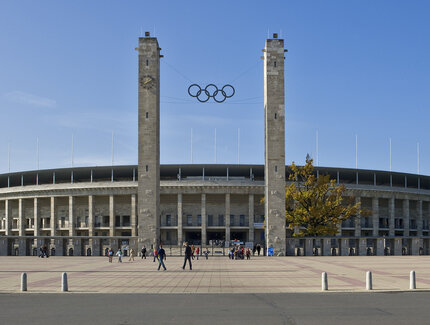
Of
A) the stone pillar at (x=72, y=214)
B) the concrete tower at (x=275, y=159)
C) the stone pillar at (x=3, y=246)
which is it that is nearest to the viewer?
the concrete tower at (x=275, y=159)

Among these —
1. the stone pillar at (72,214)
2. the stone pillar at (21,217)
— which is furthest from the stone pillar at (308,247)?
the stone pillar at (21,217)

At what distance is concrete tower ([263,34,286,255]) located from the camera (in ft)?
203

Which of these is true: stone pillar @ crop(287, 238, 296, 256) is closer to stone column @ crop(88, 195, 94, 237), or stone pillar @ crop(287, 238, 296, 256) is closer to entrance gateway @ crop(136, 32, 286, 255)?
entrance gateway @ crop(136, 32, 286, 255)

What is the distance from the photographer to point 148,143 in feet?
204

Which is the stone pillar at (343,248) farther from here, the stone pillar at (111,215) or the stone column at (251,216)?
the stone pillar at (111,215)

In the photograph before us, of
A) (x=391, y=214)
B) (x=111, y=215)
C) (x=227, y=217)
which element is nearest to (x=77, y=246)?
(x=111, y=215)

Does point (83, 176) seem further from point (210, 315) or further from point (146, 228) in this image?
point (210, 315)

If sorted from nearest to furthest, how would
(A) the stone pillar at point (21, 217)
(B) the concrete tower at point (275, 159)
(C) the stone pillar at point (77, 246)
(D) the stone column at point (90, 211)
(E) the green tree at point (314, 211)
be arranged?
(C) the stone pillar at point (77, 246), (B) the concrete tower at point (275, 159), (E) the green tree at point (314, 211), (D) the stone column at point (90, 211), (A) the stone pillar at point (21, 217)

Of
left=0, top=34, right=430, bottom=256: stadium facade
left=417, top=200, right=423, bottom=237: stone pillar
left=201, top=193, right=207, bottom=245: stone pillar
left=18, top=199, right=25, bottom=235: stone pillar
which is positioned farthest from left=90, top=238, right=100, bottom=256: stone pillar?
left=417, top=200, right=423, bottom=237: stone pillar

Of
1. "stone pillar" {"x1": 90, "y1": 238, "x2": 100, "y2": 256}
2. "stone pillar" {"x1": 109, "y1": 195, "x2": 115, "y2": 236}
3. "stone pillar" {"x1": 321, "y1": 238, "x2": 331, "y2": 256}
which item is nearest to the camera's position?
"stone pillar" {"x1": 321, "y1": 238, "x2": 331, "y2": 256}

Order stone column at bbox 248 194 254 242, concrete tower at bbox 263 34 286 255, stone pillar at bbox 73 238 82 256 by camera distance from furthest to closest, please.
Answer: stone column at bbox 248 194 254 242
concrete tower at bbox 263 34 286 255
stone pillar at bbox 73 238 82 256

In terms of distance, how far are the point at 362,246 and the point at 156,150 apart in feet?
86.3

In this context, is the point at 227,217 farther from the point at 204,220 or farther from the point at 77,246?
the point at 77,246

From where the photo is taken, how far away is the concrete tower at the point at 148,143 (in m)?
61.5
